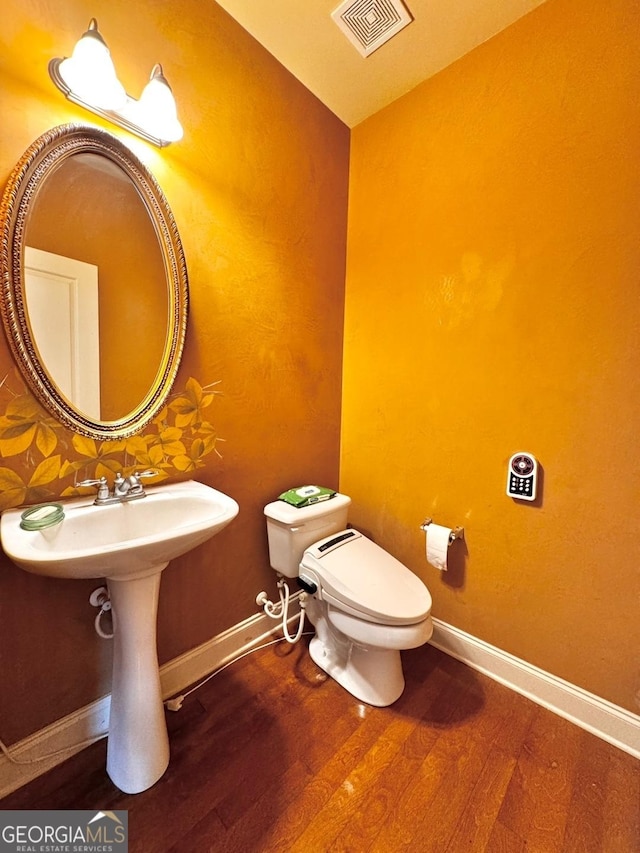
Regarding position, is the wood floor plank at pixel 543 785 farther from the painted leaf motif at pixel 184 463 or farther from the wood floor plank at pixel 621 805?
the painted leaf motif at pixel 184 463

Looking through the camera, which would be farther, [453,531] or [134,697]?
[453,531]

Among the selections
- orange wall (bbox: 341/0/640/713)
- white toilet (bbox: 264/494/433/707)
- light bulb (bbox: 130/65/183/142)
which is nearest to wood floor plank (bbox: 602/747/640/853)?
orange wall (bbox: 341/0/640/713)

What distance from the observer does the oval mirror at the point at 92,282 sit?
92 centimetres

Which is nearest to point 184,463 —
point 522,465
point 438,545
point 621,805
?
point 438,545

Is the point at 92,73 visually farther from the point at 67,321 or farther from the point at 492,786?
the point at 492,786

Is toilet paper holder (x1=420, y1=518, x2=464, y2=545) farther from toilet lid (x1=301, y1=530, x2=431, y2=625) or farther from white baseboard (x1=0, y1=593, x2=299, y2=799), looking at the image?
white baseboard (x1=0, y1=593, x2=299, y2=799)

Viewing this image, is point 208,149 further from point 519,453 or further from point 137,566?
point 519,453

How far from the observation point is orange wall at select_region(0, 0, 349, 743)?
0.95 m

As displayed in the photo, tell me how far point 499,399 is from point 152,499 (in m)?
1.31

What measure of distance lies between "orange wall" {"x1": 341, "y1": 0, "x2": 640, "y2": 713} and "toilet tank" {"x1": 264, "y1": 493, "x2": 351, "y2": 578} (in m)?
0.36

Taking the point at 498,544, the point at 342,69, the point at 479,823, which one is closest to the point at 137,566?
the point at 479,823

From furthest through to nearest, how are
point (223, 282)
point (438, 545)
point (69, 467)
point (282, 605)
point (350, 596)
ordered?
point (282, 605) → point (438, 545) → point (223, 282) → point (350, 596) → point (69, 467)

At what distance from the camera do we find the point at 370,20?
4.09ft

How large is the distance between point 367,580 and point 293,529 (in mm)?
352
